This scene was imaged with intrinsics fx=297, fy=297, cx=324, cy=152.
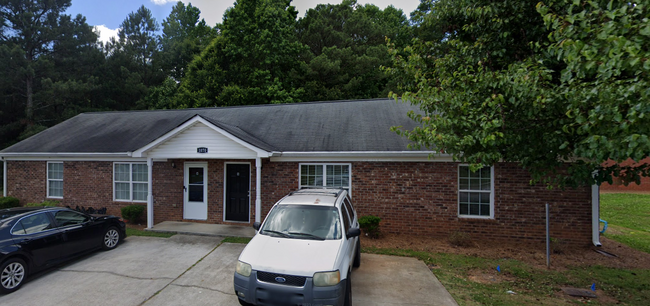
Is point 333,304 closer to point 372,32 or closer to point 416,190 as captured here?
point 416,190

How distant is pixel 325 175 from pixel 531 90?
6305 mm

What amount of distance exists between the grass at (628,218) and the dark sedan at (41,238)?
14872 millimetres

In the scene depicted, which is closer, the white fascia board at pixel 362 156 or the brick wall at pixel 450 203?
the brick wall at pixel 450 203

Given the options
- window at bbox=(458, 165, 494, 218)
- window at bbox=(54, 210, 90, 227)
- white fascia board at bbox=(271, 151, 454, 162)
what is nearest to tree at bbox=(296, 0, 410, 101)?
white fascia board at bbox=(271, 151, 454, 162)

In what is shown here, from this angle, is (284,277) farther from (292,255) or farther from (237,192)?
(237,192)

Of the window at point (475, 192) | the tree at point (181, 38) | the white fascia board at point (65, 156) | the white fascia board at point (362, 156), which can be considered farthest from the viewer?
the tree at point (181, 38)

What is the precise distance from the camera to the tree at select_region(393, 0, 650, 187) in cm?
361

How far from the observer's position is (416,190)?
358 inches

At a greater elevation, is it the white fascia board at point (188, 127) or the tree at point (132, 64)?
the tree at point (132, 64)

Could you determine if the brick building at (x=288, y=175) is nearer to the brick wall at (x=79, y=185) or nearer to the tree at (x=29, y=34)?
the brick wall at (x=79, y=185)

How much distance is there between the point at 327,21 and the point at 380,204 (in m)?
25.0

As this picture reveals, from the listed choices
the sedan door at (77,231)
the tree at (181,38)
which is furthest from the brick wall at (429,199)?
the tree at (181,38)

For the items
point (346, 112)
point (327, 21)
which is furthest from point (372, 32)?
point (346, 112)

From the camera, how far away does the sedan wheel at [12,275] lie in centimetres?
535
